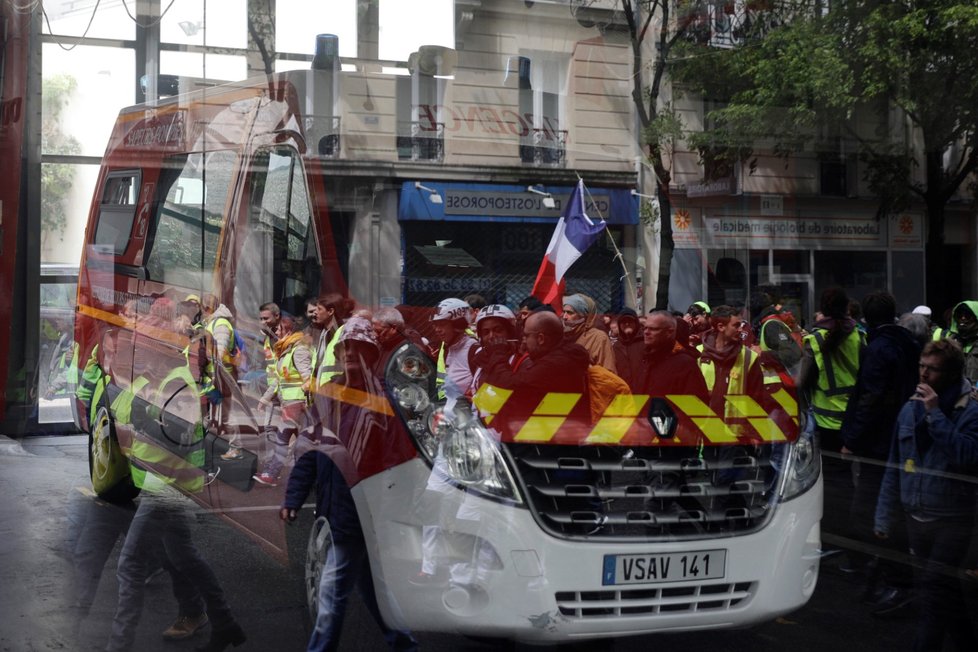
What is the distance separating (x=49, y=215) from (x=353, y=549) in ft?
7.88

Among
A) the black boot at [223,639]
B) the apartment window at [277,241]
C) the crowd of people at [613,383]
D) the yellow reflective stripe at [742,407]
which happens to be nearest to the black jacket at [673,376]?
the crowd of people at [613,383]

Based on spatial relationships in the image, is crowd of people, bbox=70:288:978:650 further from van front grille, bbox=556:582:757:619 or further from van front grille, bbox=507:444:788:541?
van front grille, bbox=556:582:757:619

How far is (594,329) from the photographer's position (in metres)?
3.83

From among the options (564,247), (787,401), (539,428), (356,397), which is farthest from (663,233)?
(356,397)

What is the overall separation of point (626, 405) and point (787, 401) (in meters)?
0.77

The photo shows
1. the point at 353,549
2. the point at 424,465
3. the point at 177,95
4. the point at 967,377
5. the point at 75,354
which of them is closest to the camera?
the point at 424,465

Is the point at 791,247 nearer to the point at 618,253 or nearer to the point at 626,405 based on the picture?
the point at 618,253

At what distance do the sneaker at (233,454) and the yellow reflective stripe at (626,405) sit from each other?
1.71m

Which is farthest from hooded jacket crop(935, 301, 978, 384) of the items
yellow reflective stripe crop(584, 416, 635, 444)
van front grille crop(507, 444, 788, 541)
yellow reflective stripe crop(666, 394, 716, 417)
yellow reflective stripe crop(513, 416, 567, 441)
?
yellow reflective stripe crop(513, 416, 567, 441)

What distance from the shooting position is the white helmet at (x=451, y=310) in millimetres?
3781

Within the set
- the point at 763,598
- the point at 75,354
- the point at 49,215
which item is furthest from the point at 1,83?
the point at 763,598

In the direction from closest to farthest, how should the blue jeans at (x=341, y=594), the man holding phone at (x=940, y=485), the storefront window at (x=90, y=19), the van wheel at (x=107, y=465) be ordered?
1. the blue jeans at (x=341, y=594)
2. the man holding phone at (x=940, y=485)
3. the storefront window at (x=90, y=19)
4. the van wheel at (x=107, y=465)

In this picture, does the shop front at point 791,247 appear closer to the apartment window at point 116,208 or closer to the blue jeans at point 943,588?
the blue jeans at point 943,588

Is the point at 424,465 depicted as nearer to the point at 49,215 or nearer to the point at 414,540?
the point at 414,540
